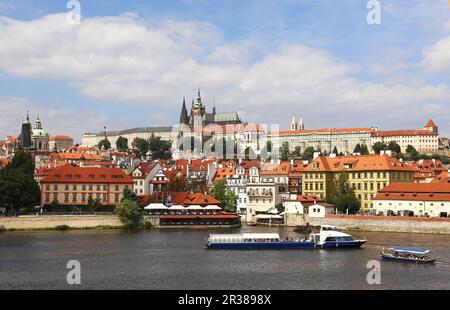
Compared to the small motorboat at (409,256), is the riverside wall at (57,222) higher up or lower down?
higher up

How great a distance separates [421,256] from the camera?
42.9 meters

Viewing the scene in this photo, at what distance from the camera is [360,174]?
80.6 metres

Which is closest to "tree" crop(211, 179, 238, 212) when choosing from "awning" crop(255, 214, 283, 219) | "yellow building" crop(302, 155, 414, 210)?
"awning" crop(255, 214, 283, 219)

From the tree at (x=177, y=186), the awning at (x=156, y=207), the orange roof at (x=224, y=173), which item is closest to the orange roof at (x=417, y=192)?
the awning at (x=156, y=207)

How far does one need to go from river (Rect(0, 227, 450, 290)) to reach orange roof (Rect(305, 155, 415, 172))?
21526 millimetres

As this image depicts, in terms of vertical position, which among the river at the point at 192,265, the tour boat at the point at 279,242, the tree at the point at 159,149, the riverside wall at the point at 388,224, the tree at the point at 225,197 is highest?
the tree at the point at 159,149

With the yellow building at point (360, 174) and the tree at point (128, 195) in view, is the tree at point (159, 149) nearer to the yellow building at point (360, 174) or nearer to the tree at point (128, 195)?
the yellow building at point (360, 174)

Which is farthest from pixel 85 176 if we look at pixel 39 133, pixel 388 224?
pixel 39 133

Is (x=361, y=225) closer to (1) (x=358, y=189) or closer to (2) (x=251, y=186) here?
(1) (x=358, y=189)

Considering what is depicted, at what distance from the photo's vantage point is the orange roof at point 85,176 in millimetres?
78250

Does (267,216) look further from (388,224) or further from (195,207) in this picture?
(388,224)

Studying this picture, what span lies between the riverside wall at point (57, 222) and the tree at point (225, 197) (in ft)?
51.3

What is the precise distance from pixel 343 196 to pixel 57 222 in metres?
32.8
